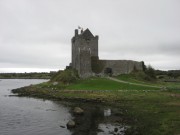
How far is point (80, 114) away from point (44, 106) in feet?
44.6

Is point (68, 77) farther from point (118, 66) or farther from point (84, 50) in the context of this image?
point (118, 66)

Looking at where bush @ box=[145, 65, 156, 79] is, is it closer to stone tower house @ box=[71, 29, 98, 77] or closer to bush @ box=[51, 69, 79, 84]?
stone tower house @ box=[71, 29, 98, 77]

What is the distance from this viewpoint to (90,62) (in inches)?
3497

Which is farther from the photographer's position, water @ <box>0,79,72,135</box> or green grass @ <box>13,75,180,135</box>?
water @ <box>0,79,72,135</box>

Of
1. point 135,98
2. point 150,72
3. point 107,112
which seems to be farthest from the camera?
point 150,72

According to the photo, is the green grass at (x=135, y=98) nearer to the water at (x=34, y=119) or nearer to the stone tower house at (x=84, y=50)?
the stone tower house at (x=84, y=50)

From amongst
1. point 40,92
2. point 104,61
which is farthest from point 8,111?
point 104,61

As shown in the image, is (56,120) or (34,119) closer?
(56,120)

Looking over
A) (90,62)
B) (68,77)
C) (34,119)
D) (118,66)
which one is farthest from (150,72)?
(34,119)

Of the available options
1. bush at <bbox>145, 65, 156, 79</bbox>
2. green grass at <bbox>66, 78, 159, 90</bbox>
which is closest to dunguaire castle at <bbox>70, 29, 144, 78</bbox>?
bush at <bbox>145, 65, 156, 79</bbox>

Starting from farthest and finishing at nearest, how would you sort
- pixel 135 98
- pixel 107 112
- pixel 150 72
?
pixel 150 72, pixel 135 98, pixel 107 112

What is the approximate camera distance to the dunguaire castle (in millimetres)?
87812

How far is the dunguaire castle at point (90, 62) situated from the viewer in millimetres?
87812

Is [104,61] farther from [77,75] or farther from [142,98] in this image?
[142,98]
